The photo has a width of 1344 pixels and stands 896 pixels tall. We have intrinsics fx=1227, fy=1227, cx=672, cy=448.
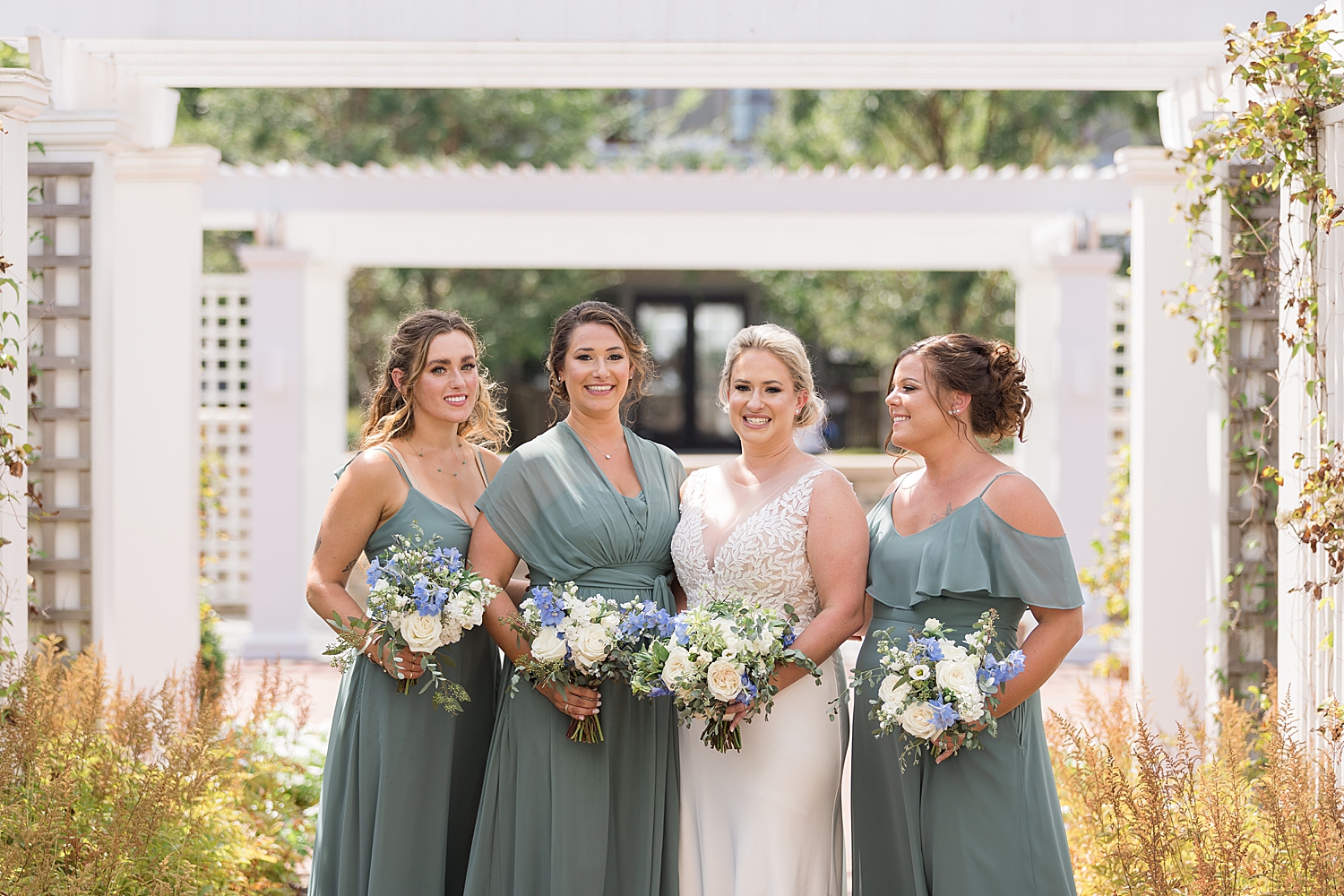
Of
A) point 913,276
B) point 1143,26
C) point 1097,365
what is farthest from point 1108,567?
point 913,276

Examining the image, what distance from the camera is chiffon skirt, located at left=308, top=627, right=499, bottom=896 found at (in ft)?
10.7

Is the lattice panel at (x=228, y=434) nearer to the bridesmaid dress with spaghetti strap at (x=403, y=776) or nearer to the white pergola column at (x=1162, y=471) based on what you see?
the bridesmaid dress with spaghetti strap at (x=403, y=776)

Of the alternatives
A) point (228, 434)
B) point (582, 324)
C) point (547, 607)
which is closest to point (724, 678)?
point (547, 607)

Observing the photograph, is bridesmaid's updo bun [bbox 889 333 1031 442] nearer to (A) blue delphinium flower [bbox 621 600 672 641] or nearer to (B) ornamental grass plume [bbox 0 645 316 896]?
(A) blue delphinium flower [bbox 621 600 672 641]

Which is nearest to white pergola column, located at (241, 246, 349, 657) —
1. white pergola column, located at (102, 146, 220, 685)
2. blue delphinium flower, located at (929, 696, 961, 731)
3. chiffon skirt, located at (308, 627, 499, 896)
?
white pergola column, located at (102, 146, 220, 685)

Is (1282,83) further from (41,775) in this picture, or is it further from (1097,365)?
(1097,365)

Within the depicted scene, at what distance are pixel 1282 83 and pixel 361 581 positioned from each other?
320 centimetres

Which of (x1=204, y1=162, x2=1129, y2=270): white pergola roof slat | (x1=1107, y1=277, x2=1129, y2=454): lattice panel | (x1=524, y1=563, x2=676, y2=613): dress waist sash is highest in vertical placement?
(x1=204, y1=162, x2=1129, y2=270): white pergola roof slat

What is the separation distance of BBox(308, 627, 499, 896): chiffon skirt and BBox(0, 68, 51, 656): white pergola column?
50.6 inches

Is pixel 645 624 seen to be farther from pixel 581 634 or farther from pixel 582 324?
pixel 582 324

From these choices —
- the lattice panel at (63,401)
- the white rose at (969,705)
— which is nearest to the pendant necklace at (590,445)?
the white rose at (969,705)

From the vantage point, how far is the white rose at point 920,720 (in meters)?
2.74

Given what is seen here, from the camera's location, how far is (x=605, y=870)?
320 centimetres

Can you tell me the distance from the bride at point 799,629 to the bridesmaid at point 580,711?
8cm
